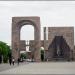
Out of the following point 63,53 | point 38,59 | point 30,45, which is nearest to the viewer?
point 38,59

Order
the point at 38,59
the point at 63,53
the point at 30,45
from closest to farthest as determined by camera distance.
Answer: the point at 38,59, the point at 30,45, the point at 63,53

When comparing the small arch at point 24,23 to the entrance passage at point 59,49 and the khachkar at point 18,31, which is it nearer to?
the khachkar at point 18,31

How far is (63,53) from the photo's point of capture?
86.4m

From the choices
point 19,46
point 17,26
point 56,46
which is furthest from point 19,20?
point 56,46

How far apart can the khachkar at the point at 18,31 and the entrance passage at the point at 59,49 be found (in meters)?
9.77

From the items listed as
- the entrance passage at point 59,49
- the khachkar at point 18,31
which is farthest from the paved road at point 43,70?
the entrance passage at point 59,49

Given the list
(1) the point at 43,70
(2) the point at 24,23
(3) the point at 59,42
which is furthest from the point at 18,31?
(1) the point at 43,70

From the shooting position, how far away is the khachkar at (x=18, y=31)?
250ft

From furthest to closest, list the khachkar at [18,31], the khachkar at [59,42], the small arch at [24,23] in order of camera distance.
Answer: the khachkar at [59,42], the small arch at [24,23], the khachkar at [18,31]

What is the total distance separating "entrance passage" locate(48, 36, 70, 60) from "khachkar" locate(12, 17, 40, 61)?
9774mm

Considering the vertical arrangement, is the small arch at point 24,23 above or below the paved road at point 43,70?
above

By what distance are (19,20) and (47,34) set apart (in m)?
11.5

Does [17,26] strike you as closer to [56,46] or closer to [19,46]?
[19,46]

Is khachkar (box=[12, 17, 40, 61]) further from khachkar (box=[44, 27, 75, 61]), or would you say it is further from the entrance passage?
the entrance passage
